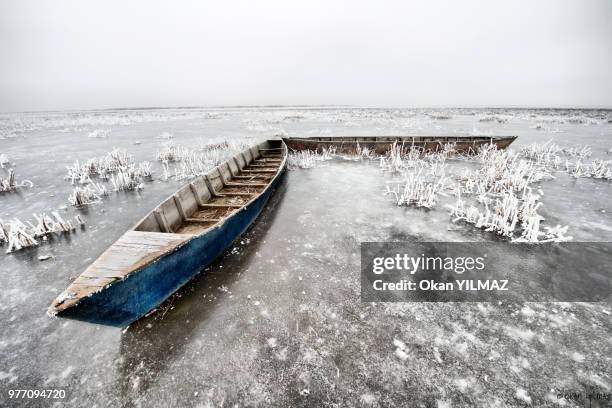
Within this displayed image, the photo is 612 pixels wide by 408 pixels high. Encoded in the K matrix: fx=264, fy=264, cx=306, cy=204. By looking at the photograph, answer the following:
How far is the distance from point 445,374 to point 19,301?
695 centimetres

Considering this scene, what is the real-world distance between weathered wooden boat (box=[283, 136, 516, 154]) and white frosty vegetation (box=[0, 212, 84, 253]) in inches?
447

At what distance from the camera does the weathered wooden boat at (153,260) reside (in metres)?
3.04

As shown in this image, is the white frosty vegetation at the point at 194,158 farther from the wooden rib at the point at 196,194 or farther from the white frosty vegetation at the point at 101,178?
the wooden rib at the point at 196,194

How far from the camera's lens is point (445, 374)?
10.9ft

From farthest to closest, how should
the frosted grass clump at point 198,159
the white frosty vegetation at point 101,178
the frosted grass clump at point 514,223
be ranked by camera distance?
the frosted grass clump at point 198,159 → the white frosty vegetation at point 101,178 → the frosted grass clump at point 514,223

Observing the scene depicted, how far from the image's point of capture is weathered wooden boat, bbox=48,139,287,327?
3.04 m

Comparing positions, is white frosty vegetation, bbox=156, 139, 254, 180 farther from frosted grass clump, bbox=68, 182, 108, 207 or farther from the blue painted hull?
the blue painted hull

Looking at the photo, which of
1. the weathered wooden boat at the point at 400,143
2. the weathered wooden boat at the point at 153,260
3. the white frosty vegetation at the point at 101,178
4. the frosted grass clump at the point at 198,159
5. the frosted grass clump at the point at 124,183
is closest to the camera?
the weathered wooden boat at the point at 153,260

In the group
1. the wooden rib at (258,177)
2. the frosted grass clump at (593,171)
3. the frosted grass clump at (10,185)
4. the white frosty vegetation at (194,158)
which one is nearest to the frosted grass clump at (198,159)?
the white frosty vegetation at (194,158)

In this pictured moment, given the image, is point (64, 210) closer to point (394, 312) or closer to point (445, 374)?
point (394, 312)

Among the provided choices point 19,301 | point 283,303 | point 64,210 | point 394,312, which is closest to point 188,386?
point 283,303

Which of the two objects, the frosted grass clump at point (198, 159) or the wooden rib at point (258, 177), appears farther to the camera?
the frosted grass clump at point (198, 159)

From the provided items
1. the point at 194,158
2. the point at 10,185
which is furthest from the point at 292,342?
the point at 10,185

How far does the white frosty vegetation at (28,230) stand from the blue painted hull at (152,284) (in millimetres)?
4509
